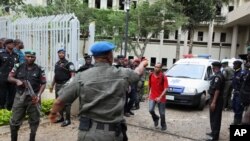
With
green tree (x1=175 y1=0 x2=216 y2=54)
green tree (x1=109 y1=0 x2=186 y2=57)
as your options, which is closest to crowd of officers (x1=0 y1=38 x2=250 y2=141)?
green tree (x1=109 y1=0 x2=186 y2=57)

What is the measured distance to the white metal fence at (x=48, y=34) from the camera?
945 centimetres

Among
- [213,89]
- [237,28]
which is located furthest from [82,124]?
[237,28]

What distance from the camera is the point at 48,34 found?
1034cm

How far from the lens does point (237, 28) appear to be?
34.5 m

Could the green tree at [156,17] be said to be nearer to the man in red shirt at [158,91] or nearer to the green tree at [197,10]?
the green tree at [197,10]

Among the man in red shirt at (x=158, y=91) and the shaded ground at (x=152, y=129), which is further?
the man in red shirt at (x=158, y=91)

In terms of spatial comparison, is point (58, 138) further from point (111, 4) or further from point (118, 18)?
point (111, 4)

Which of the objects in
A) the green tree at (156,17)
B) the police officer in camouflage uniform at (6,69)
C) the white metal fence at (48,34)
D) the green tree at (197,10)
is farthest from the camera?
the green tree at (197,10)

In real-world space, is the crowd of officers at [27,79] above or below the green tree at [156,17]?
below

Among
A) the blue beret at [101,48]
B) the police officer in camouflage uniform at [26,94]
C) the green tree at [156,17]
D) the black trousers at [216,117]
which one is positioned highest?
the green tree at [156,17]

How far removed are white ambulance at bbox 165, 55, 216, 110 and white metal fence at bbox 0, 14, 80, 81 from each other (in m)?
3.40

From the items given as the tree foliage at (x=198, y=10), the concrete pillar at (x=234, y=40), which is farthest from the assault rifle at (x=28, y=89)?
the concrete pillar at (x=234, y=40)

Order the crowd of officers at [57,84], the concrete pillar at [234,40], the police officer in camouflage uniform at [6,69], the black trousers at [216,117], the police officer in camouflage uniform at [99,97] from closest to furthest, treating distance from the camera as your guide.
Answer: the police officer in camouflage uniform at [99,97] < the crowd of officers at [57,84] < the black trousers at [216,117] < the police officer in camouflage uniform at [6,69] < the concrete pillar at [234,40]

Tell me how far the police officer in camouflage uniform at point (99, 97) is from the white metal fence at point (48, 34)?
5.90 metres
